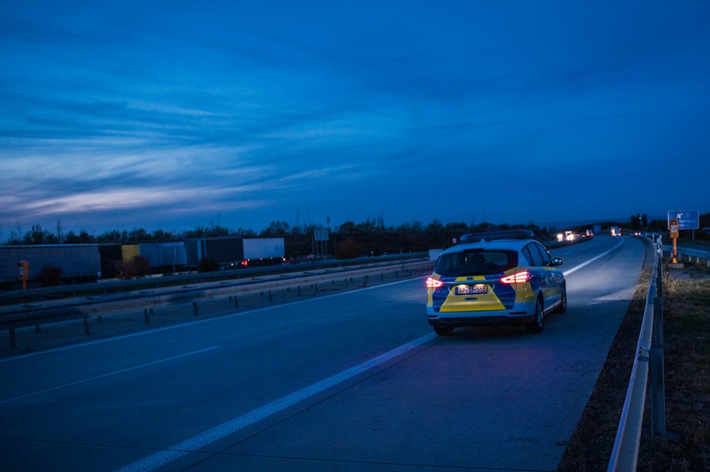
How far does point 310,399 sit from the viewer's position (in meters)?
7.72

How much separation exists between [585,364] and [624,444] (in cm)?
571

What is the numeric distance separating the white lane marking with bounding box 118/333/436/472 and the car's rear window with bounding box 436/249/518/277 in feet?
7.86

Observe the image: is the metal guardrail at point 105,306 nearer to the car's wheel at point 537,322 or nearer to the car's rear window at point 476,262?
the car's rear window at point 476,262

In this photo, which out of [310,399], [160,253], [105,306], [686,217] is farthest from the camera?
[160,253]

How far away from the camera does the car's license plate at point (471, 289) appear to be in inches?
439

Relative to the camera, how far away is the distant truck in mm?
49719

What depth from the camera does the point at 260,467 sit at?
5480 mm

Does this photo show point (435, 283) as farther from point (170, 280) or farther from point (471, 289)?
point (170, 280)

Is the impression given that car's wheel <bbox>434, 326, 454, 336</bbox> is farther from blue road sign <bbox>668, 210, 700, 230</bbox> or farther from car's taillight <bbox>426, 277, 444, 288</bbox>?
blue road sign <bbox>668, 210, 700, 230</bbox>

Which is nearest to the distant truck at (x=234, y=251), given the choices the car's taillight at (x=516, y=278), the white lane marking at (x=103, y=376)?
the white lane marking at (x=103, y=376)

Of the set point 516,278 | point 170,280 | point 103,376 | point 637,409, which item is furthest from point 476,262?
point 170,280

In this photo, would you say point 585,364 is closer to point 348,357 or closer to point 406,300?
point 348,357

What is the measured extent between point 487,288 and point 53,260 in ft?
120

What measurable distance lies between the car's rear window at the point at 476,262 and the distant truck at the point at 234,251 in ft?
125
